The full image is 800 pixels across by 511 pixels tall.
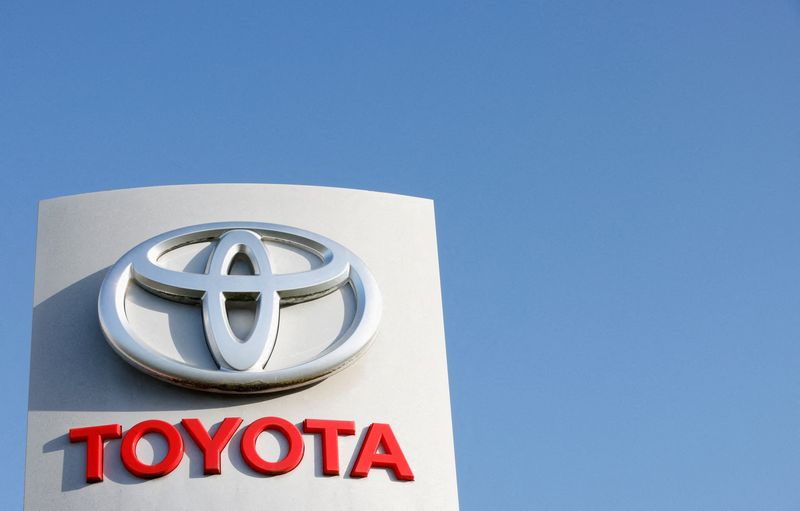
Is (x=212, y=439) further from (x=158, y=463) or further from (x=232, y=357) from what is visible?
(x=232, y=357)

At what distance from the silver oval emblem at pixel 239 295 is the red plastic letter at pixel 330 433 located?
0.57m

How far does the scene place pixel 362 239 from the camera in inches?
727

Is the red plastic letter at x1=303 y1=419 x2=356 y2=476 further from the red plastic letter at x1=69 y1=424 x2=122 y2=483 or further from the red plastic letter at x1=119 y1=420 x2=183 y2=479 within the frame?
the red plastic letter at x1=69 y1=424 x2=122 y2=483

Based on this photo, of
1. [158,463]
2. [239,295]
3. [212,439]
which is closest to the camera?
[158,463]

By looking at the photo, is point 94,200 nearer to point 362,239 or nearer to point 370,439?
point 362,239

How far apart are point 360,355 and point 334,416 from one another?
0.86 m

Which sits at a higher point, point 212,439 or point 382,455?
point 212,439

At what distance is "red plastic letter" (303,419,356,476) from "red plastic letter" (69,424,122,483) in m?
2.41

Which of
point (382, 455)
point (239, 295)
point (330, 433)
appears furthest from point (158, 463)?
point (382, 455)

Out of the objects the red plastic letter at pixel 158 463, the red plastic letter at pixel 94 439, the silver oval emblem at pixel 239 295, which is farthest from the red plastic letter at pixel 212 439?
the red plastic letter at pixel 94 439

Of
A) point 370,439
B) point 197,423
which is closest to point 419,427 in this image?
point 370,439

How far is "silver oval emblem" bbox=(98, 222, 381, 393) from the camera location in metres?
16.4

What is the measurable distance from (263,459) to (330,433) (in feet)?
3.03

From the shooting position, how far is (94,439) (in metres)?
16.2
